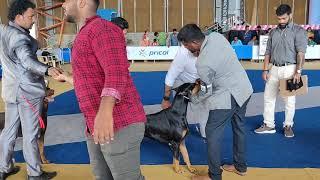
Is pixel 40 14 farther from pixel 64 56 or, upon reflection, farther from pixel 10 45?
pixel 10 45

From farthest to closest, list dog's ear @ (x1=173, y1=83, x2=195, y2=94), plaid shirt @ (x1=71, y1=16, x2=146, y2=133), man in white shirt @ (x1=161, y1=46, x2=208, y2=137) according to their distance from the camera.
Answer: man in white shirt @ (x1=161, y1=46, x2=208, y2=137) → dog's ear @ (x1=173, y1=83, x2=195, y2=94) → plaid shirt @ (x1=71, y1=16, x2=146, y2=133)

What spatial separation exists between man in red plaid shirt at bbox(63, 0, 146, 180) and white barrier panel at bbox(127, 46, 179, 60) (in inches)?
582

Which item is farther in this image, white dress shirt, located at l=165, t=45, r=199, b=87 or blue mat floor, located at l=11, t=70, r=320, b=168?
blue mat floor, located at l=11, t=70, r=320, b=168

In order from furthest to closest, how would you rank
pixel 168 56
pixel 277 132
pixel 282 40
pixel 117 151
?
pixel 168 56 → pixel 277 132 → pixel 282 40 → pixel 117 151

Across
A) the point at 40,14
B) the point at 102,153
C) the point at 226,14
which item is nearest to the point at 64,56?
the point at 40,14

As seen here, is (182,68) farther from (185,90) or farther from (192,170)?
(192,170)

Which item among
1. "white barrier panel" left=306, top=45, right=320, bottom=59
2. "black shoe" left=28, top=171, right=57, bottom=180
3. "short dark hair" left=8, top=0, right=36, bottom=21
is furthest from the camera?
"white barrier panel" left=306, top=45, right=320, bottom=59

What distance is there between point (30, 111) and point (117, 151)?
1939 mm

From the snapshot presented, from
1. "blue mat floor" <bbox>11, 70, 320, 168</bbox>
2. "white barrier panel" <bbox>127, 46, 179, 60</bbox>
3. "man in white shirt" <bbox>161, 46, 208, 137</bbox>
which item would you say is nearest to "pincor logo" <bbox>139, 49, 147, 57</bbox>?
"white barrier panel" <bbox>127, 46, 179, 60</bbox>

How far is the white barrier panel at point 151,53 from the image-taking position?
16.8 metres

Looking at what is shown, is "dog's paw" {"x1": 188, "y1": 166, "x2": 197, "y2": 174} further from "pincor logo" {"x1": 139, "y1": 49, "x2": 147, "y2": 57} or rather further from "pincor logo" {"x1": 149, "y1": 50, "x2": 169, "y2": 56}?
"pincor logo" {"x1": 139, "y1": 49, "x2": 147, "y2": 57}

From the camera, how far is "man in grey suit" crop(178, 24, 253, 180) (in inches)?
129

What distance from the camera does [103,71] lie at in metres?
1.93

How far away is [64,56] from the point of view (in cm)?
1680
